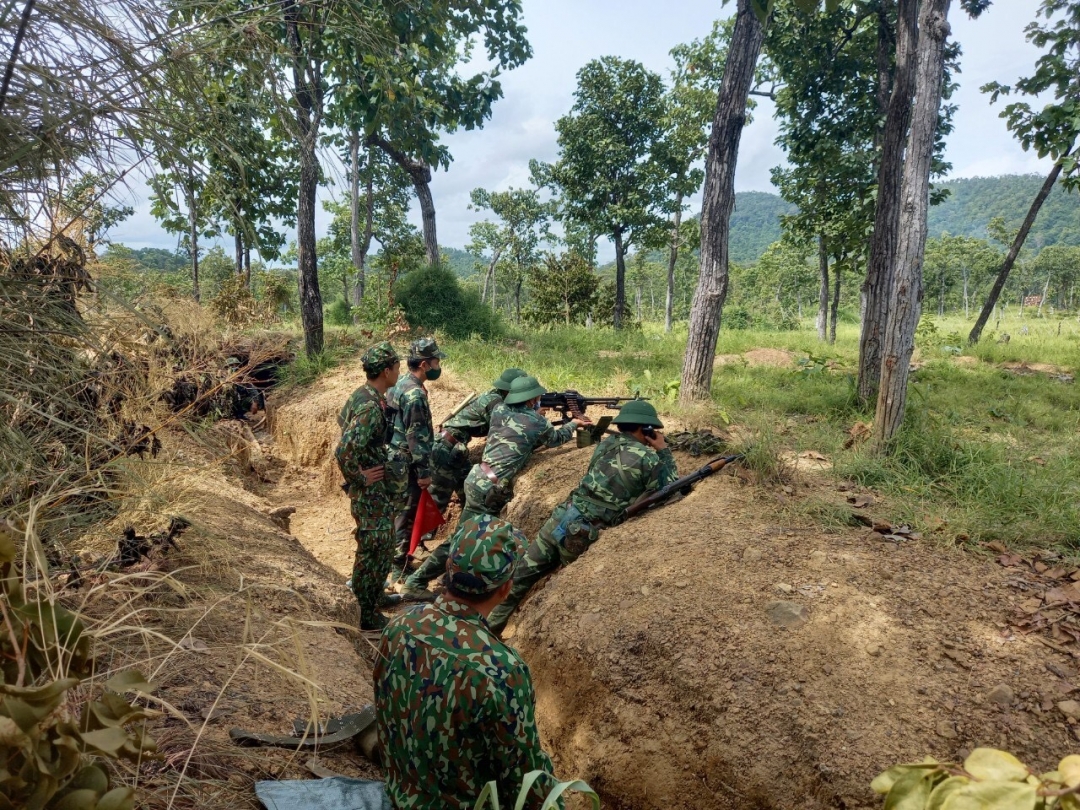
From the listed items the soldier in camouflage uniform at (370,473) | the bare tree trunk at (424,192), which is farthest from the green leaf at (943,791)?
the bare tree trunk at (424,192)

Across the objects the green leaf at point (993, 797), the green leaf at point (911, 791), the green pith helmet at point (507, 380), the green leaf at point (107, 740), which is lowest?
the green leaf at point (911, 791)

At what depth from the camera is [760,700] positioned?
292 cm

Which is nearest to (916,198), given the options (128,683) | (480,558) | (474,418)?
(474,418)

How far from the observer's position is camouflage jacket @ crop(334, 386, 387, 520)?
181 inches

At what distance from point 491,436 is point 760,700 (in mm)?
3359

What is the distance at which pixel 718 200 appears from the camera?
683 centimetres

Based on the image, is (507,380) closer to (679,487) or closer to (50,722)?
(679,487)

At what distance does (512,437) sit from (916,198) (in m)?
3.82

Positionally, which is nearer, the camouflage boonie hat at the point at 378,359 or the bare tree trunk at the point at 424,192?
the camouflage boonie hat at the point at 378,359

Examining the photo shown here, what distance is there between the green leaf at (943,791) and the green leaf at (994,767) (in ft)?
0.09

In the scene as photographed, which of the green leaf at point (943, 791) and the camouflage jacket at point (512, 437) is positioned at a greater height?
the green leaf at point (943, 791)

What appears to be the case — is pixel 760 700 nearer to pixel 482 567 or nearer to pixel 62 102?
pixel 482 567

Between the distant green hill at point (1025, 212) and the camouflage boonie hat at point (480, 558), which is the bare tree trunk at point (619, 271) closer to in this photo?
the camouflage boonie hat at point (480, 558)

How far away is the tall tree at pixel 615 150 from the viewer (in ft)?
53.0
